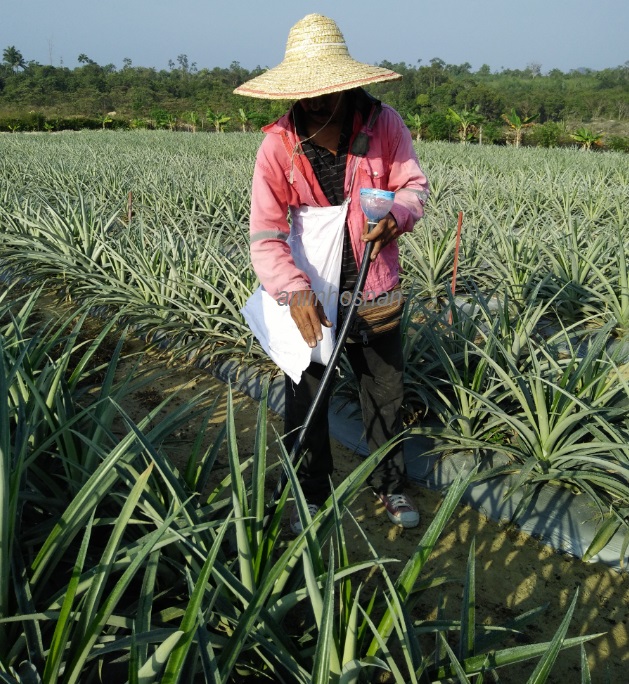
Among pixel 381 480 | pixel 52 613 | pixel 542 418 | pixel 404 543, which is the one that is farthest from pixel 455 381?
pixel 52 613

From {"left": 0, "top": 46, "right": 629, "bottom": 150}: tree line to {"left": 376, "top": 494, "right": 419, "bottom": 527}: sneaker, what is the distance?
23.7 m

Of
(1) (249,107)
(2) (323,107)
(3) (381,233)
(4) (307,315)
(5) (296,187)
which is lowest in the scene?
(4) (307,315)

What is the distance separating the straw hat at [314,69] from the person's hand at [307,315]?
0.44 meters

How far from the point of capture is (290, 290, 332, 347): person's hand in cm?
137

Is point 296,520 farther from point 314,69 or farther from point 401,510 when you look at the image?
point 314,69

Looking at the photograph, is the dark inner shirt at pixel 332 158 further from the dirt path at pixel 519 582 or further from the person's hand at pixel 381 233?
the dirt path at pixel 519 582

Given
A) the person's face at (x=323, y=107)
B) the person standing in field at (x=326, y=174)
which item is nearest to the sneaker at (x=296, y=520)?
the person standing in field at (x=326, y=174)

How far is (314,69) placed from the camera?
133cm

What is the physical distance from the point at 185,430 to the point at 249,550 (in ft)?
3.93

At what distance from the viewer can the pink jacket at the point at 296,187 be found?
140cm

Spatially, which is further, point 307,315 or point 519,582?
point 519,582

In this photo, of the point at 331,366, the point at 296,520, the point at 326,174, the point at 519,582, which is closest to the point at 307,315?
the point at 331,366

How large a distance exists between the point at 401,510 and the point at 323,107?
1119 mm

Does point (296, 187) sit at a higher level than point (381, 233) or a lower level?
higher
